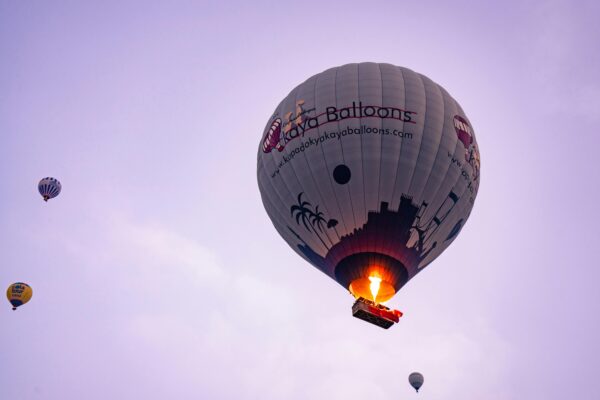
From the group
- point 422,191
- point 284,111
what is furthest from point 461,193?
point 284,111

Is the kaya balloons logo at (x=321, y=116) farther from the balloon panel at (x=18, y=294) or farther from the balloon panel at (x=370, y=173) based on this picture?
the balloon panel at (x=18, y=294)

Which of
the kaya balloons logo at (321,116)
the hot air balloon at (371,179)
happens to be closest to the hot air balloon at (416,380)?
the hot air balloon at (371,179)

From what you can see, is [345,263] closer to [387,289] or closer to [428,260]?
[387,289]

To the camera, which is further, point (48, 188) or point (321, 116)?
point (48, 188)

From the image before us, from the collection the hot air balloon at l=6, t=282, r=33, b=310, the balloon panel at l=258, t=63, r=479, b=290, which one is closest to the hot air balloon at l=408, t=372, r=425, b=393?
the balloon panel at l=258, t=63, r=479, b=290

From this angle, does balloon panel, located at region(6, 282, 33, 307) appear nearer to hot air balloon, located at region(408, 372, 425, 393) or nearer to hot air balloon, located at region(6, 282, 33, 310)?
hot air balloon, located at region(6, 282, 33, 310)

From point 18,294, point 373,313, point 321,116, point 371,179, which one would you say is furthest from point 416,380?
point 18,294

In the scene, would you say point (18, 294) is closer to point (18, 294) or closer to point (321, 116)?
point (18, 294)
